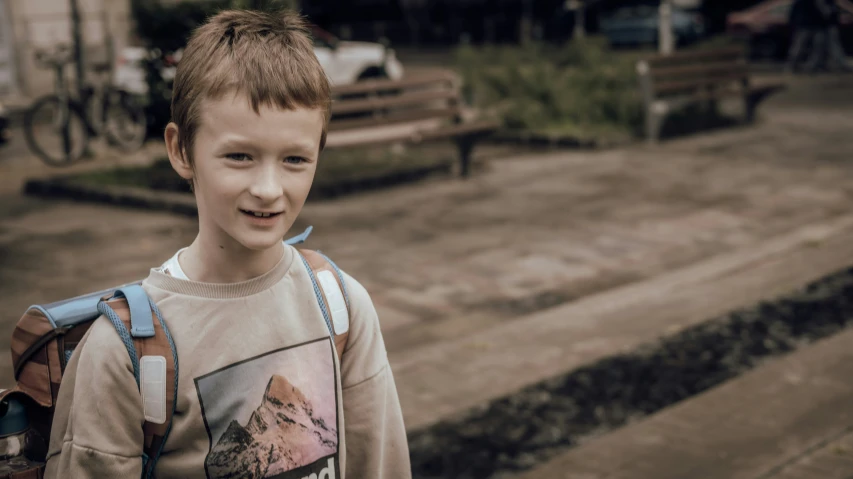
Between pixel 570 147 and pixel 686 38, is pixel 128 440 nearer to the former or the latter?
→ pixel 570 147

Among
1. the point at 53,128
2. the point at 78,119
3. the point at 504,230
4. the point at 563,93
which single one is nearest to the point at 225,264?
the point at 504,230

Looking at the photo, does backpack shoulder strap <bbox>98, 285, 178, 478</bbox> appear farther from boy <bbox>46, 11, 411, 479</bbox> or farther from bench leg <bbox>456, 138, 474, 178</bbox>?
bench leg <bbox>456, 138, 474, 178</bbox>

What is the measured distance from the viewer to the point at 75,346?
1607mm

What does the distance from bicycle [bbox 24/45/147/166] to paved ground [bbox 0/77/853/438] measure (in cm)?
33

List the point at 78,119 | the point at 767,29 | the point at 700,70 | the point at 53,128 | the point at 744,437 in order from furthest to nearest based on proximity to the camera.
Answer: the point at 767,29 < the point at 700,70 < the point at 53,128 < the point at 78,119 < the point at 744,437

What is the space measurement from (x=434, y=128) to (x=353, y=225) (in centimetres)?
229

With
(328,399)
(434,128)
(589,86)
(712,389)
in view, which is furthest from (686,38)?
(328,399)

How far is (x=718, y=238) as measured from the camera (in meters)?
7.19

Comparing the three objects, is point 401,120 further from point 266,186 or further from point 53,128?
point 266,186

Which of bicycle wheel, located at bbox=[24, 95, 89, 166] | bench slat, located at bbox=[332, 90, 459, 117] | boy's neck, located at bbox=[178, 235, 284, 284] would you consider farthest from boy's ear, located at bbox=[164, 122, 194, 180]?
bicycle wheel, located at bbox=[24, 95, 89, 166]

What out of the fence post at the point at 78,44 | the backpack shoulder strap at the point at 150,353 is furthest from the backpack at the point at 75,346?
the fence post at the point at 78,44

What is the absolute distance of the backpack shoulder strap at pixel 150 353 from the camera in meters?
1.56

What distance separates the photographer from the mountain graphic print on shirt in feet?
5.34

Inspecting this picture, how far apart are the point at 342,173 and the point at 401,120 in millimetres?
755
